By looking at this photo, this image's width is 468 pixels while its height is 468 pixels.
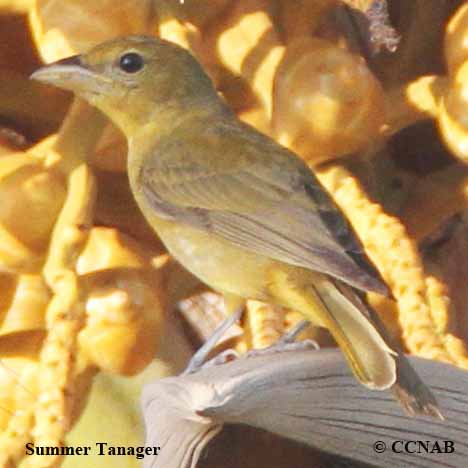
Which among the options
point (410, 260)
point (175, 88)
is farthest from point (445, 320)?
point (175, 88)

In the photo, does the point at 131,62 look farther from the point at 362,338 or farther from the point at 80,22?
the point at 362,338

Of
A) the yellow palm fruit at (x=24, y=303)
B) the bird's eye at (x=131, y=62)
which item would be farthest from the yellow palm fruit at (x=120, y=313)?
the bird's eye at (x=131, y=62)

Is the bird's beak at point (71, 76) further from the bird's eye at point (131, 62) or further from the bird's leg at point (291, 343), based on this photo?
the bird's leg at point (291, 343)

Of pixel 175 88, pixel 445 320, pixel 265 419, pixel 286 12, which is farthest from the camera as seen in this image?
pixel 175 88

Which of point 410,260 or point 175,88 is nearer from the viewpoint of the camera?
point 410,260

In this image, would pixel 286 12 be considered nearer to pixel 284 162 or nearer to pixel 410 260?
pixel 284 162

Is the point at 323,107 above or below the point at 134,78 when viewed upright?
below

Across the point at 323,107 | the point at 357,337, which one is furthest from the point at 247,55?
the point at 357,337
